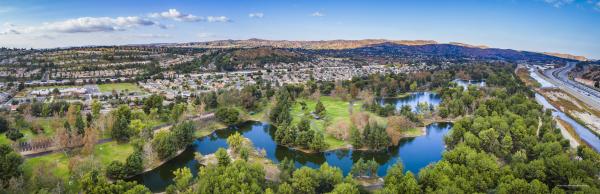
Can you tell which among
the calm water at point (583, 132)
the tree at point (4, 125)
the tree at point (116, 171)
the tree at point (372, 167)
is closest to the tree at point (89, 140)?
the tree at point (116, 171)

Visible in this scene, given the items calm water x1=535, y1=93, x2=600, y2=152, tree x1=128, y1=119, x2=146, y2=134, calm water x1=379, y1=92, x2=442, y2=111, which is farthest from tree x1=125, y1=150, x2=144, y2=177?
calm water x1=535, y1=93, x2=600, y2=152

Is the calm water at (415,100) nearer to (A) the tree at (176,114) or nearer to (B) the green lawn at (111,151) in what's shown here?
(A) the tree at (176,114)

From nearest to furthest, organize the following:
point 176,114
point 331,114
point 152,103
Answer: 1. point 176,114
2. point 152,103
3. point 331,114

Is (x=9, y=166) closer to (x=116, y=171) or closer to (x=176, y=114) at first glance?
(x=116, y=171)

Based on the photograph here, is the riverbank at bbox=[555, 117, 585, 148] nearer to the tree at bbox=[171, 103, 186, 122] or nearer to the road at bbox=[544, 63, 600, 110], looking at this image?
the road at bbox=[544, 63, 600, 110]

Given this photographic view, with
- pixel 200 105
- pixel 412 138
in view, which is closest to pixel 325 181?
pixel 412 138

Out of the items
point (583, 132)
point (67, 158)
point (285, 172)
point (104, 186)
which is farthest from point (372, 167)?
point (583, 132)
